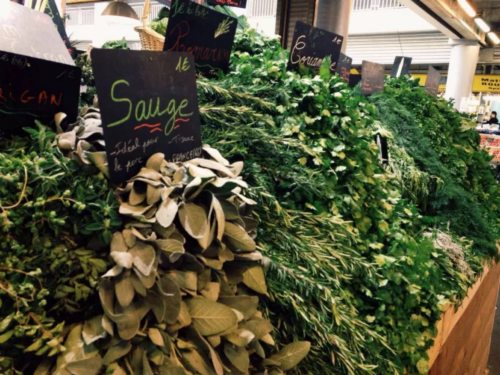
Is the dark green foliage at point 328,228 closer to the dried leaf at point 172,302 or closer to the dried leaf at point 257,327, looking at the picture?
the dried leaf at point 257,327

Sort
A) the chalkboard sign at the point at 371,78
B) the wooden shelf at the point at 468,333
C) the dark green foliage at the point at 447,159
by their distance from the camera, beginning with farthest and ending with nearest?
the chalkboard sign at the point at 371,78, the dark green foliage at the point at 447,159, the wooden shelf at the point at 468,333

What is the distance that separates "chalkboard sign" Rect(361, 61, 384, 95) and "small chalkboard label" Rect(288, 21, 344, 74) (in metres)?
0.39

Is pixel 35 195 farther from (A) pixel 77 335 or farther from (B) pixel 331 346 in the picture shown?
(B) pixel 331 346

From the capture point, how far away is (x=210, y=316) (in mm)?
641

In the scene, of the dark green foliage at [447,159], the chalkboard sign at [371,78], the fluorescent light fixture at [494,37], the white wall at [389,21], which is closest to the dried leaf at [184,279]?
the dark green foliage at [447,159]

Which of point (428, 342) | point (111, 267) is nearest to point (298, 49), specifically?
point (428, 342)

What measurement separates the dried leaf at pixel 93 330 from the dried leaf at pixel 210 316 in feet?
0.41

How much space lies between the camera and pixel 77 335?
59 centimetres

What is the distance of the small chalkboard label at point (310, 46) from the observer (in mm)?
1472

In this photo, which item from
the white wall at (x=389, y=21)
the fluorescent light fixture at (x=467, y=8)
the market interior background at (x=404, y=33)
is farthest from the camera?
the white wall at (x=389, y=21)

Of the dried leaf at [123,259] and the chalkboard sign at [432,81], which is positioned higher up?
the chalkboard sign at [432,81]

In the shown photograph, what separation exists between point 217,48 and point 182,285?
822 millimetres

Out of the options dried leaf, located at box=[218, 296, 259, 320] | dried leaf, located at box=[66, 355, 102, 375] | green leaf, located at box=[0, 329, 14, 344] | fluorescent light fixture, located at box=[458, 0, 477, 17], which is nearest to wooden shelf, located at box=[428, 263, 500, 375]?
dried leaf, located at box=[218, 296, 259, 320]

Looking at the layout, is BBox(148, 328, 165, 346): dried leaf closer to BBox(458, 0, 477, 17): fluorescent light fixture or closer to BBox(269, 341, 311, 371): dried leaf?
BBox(269, 341, 311, 371): dried leaf
